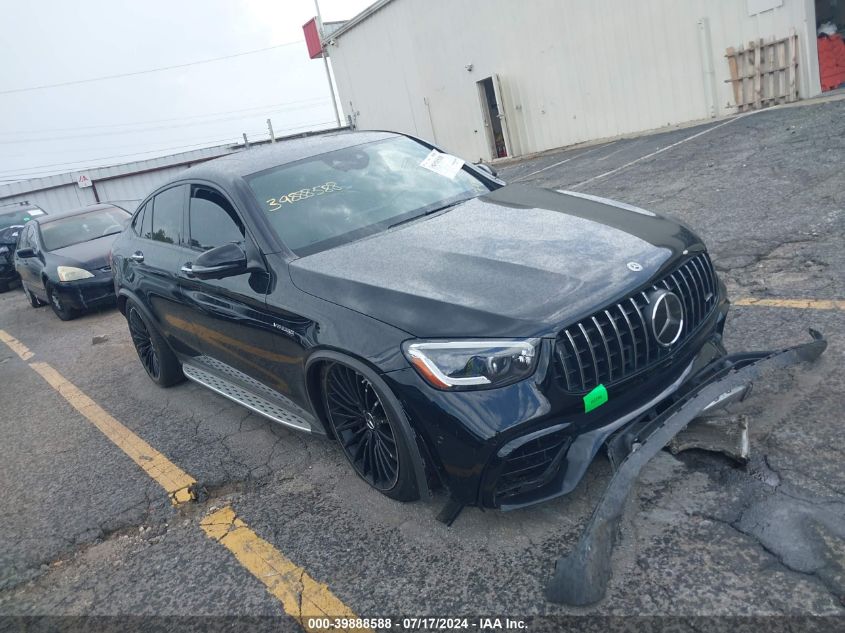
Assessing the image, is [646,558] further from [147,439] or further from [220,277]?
[147,439]

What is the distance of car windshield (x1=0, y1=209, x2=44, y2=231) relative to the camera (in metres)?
15.1

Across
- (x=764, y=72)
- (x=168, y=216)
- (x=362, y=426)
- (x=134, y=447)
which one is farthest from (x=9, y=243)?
(x=764, y=72)

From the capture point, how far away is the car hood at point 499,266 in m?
2.66

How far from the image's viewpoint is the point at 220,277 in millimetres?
3533

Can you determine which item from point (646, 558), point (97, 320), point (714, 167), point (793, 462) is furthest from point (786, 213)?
point (97, 320)

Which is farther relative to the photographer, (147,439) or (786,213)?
(786,213)

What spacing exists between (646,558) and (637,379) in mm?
666

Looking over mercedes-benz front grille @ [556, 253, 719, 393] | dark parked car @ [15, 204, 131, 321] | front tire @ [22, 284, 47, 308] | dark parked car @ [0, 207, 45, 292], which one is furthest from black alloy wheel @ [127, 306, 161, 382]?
dark parked car @ [0, 207, 45, 292]

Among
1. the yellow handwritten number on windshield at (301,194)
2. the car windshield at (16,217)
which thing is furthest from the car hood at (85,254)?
the car windshield at (16,217)

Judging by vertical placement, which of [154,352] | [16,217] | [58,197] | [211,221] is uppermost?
[58,197]

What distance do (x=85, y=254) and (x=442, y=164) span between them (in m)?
6.87

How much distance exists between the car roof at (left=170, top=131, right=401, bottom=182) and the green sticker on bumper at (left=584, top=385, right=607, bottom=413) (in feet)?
8.02

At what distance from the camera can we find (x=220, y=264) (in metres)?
3.48

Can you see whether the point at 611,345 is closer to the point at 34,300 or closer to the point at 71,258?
the point at 71,258
